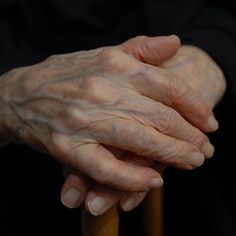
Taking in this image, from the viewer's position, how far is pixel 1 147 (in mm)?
852

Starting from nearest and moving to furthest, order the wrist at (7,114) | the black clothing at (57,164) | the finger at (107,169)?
the finger at (107,169), the wrist at (7,114), the black clothing at (57,164)

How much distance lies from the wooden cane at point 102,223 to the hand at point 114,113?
62 mm

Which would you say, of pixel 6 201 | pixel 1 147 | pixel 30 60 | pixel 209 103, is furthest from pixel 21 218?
pixel 209 103

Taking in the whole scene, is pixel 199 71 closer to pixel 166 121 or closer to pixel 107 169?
pixel 166 121

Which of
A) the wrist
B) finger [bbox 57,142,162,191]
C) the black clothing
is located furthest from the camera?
the black clothing

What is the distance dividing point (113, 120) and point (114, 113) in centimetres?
1

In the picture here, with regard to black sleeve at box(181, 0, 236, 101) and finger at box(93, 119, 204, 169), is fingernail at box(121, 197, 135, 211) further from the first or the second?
black sleeve at box(181, 0, 236, 101)

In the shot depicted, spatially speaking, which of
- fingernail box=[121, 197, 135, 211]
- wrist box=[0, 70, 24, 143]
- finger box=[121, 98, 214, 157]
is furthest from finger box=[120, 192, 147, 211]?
wrist box=[0, 70, 24, 143]

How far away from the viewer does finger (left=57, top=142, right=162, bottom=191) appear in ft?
1.93

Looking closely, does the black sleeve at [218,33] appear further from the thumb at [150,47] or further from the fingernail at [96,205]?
the fingernail at [96,205]

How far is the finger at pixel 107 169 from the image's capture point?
589 millimetres

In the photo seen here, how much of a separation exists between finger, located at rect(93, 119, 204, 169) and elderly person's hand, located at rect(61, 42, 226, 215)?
1.1 inches

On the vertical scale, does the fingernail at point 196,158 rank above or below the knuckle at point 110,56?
below

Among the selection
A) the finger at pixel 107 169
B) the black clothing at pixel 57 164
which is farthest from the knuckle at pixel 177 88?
the black clothing at pixel 57 164
